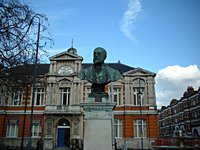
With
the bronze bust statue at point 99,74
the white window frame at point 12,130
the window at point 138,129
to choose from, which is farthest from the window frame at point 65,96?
the bronze bust statue at point 99,74

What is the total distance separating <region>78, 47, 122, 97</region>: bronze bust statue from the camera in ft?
25.9

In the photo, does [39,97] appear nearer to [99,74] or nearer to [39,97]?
[39,97]

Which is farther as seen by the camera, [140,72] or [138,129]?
[140,72]

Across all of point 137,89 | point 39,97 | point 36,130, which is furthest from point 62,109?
point 137,89

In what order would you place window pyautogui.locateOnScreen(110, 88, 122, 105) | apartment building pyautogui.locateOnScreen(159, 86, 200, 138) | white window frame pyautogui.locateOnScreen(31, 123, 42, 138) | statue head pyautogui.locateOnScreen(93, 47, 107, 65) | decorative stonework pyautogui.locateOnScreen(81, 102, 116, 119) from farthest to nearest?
apartment building pyautogui.locateOnScreen(159, 86, 200, 138)
window pyautogui.locateOnScreen(110, 88, 122, 105)
white window frame pyautogui.locateOnScreen(31, 123, 42, 138)
statue head pyautogui.locateOnScreen(93, 47, 107, 65)
decorative stonework pyautogui.locateOnScreen(81, 102, 116, 119)

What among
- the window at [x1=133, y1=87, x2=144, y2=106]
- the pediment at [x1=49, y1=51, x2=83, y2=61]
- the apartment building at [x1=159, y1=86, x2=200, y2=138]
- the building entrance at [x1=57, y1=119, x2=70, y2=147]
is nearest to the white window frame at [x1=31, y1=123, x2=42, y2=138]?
the building entrance at [x1=57, y1=119, x2=70, y2=147]

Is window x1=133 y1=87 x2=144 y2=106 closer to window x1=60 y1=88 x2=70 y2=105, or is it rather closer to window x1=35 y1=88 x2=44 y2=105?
window x1=60 y1=88 x2=70 y2=105

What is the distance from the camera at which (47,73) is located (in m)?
30.6

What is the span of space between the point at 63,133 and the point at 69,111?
3119 mm

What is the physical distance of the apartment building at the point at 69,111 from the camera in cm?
2833

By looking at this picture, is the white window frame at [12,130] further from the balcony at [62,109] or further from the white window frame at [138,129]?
the white window frame at [138,129]

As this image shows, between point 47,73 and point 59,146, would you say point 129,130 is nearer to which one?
point 59,146

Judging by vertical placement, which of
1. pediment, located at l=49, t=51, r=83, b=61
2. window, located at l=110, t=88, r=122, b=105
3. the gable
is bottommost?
window, located at l=110, t=88, r=122, b=105

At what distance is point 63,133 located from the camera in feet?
94.2
